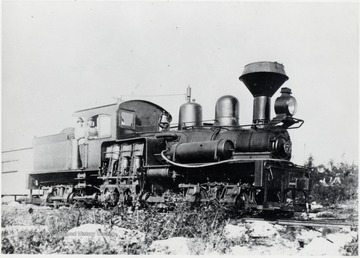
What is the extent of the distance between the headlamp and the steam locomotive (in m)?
0.02

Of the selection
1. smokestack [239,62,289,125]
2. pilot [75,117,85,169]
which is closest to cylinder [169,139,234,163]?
smokestack [239,62,289,125]

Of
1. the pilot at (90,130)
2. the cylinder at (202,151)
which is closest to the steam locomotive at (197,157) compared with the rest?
the cylinder at (202,151)

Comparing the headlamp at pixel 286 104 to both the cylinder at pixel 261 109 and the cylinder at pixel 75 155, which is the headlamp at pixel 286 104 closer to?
the cylinder at pixel 261 109

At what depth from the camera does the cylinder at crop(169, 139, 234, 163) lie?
367 inches

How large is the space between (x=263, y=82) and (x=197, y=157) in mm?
2340

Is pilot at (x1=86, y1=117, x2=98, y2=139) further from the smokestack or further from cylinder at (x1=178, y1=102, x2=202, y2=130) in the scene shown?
the smokestack

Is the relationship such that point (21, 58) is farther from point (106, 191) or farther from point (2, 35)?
point (106, 191)

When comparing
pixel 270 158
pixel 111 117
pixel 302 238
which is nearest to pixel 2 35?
pixel 111 117

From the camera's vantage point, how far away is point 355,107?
8133 mm

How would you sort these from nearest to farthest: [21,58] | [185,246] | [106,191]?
[185,246]
[21,58]
[106,191]

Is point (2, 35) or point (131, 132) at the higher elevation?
point (2, 35)

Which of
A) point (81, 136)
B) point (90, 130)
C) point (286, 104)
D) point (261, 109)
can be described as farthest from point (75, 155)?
point (286, 104)

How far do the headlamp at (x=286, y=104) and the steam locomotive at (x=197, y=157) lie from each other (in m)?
0.02

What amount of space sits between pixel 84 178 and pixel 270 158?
576cm
